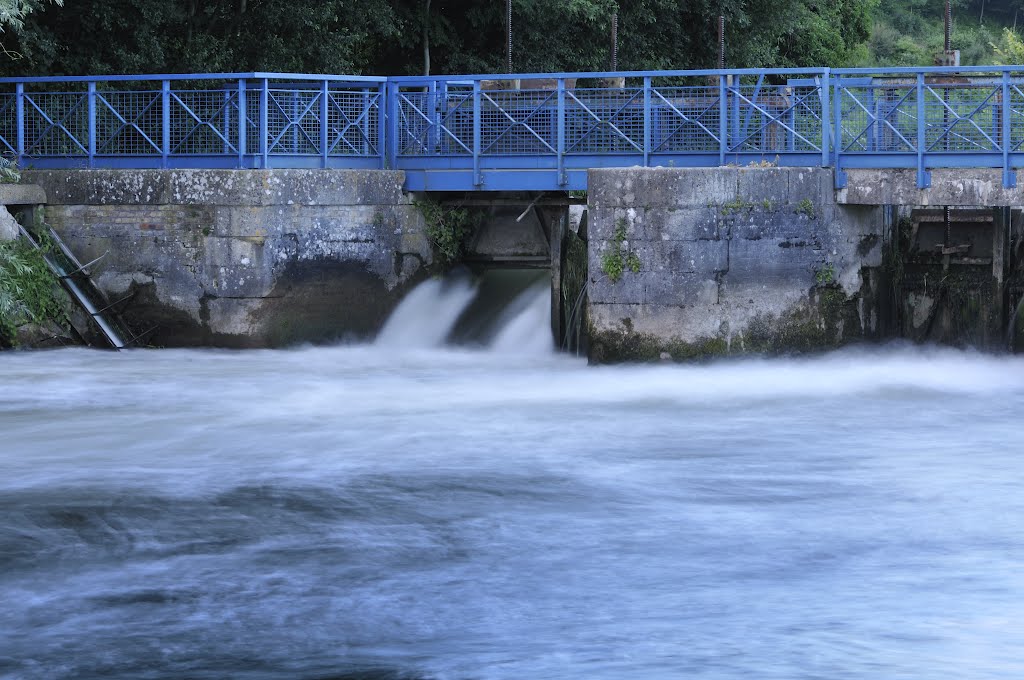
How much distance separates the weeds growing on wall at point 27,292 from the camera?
1562cm

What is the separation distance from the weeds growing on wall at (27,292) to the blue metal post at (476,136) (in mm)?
4430

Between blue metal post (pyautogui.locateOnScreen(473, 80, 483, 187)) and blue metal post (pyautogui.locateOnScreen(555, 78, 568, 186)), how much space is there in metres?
0.81

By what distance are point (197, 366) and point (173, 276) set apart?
123 centimetres

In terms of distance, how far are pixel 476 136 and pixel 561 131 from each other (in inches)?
36.7

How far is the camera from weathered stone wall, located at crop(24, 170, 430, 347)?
15.6 m

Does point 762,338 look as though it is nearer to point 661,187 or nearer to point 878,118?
point 661,187

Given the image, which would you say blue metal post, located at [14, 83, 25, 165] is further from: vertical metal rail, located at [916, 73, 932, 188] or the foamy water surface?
vertical metal rail, located at [916, 73, 932, 188]

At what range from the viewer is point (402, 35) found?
25281 mm

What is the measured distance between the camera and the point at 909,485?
994cm

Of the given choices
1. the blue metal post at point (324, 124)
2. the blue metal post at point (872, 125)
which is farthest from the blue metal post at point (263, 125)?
the blue metal post at point (872, 125)

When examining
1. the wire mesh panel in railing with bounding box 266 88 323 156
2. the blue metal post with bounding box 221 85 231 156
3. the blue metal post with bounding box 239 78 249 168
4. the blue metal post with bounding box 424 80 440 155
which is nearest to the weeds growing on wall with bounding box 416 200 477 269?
the blue metal post with bounding box 424 80 440 155

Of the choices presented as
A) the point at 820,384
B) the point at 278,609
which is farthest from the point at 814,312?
the point at 278,609

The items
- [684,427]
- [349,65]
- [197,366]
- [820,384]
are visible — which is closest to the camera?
[684,427]

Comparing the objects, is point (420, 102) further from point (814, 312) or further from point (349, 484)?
point (349, 484)
